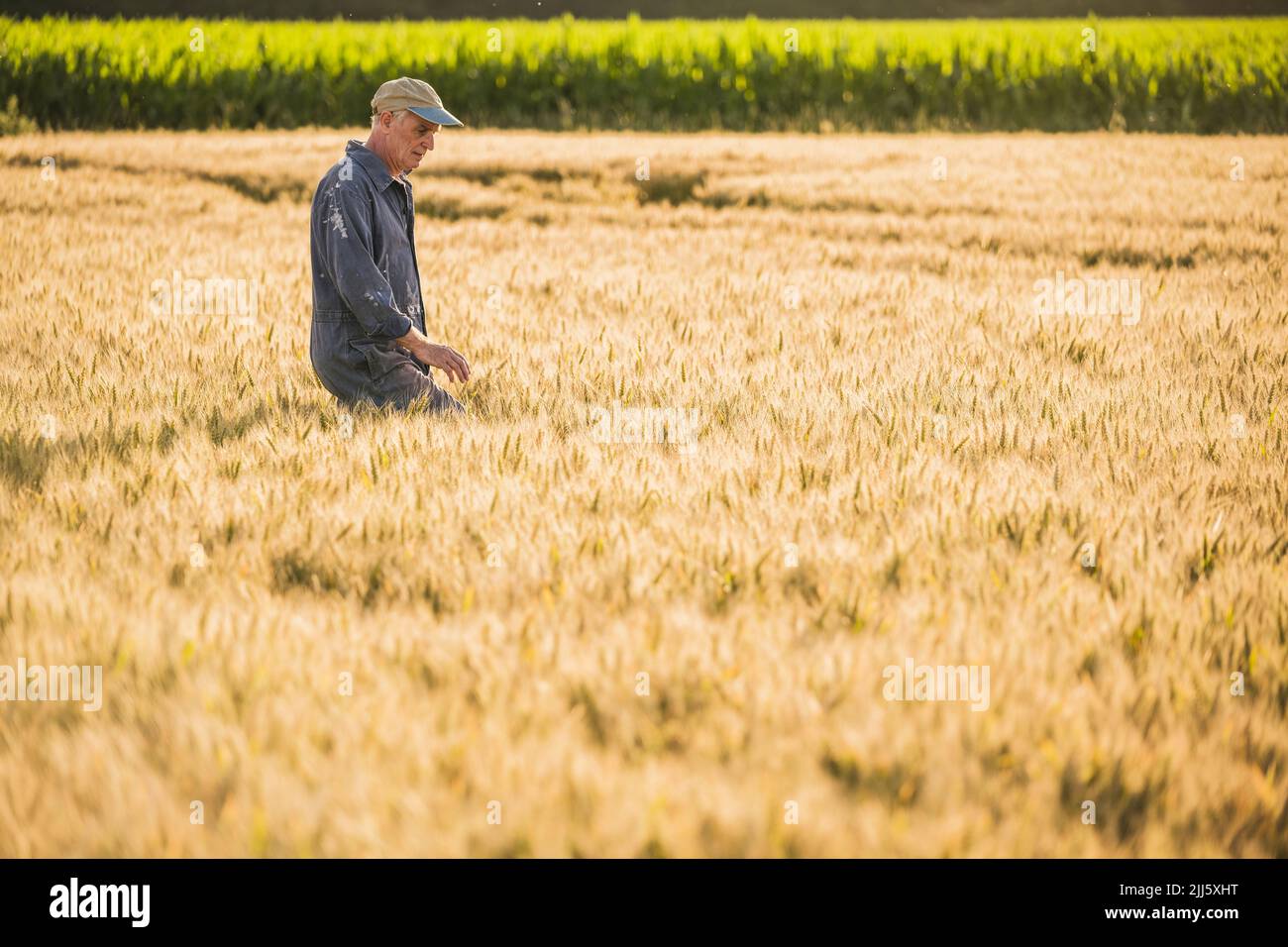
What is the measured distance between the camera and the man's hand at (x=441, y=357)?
432 cm

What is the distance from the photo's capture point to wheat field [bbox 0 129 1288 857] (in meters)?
1.99

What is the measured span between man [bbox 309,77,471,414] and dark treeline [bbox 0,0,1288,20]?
1254 inches

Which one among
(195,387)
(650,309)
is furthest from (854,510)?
(650,309)

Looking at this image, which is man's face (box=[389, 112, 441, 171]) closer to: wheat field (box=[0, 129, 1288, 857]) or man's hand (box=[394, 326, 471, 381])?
man's hand (box=[394, 326, 471, 381])

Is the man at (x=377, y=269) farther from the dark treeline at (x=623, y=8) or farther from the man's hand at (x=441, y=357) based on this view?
→ the dark treeline at (x=623, y=8)

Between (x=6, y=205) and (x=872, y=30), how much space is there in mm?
19791

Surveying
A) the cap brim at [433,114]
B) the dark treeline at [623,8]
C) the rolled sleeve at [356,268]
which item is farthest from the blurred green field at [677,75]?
the rolled sleeve at [356,268]

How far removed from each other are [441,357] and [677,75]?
21059 millimetres

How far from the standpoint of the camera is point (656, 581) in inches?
113

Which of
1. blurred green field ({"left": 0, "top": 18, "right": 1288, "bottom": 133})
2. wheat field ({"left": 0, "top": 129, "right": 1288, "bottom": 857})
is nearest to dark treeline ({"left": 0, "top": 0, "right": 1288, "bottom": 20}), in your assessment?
blurred green field ({"left": 0, "top": 18, "right": 1288, "bottom": 133})

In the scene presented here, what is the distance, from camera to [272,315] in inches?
262

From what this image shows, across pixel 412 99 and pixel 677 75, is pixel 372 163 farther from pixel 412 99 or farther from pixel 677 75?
pixel 677 75

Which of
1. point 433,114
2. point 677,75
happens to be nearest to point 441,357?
point 433,114
